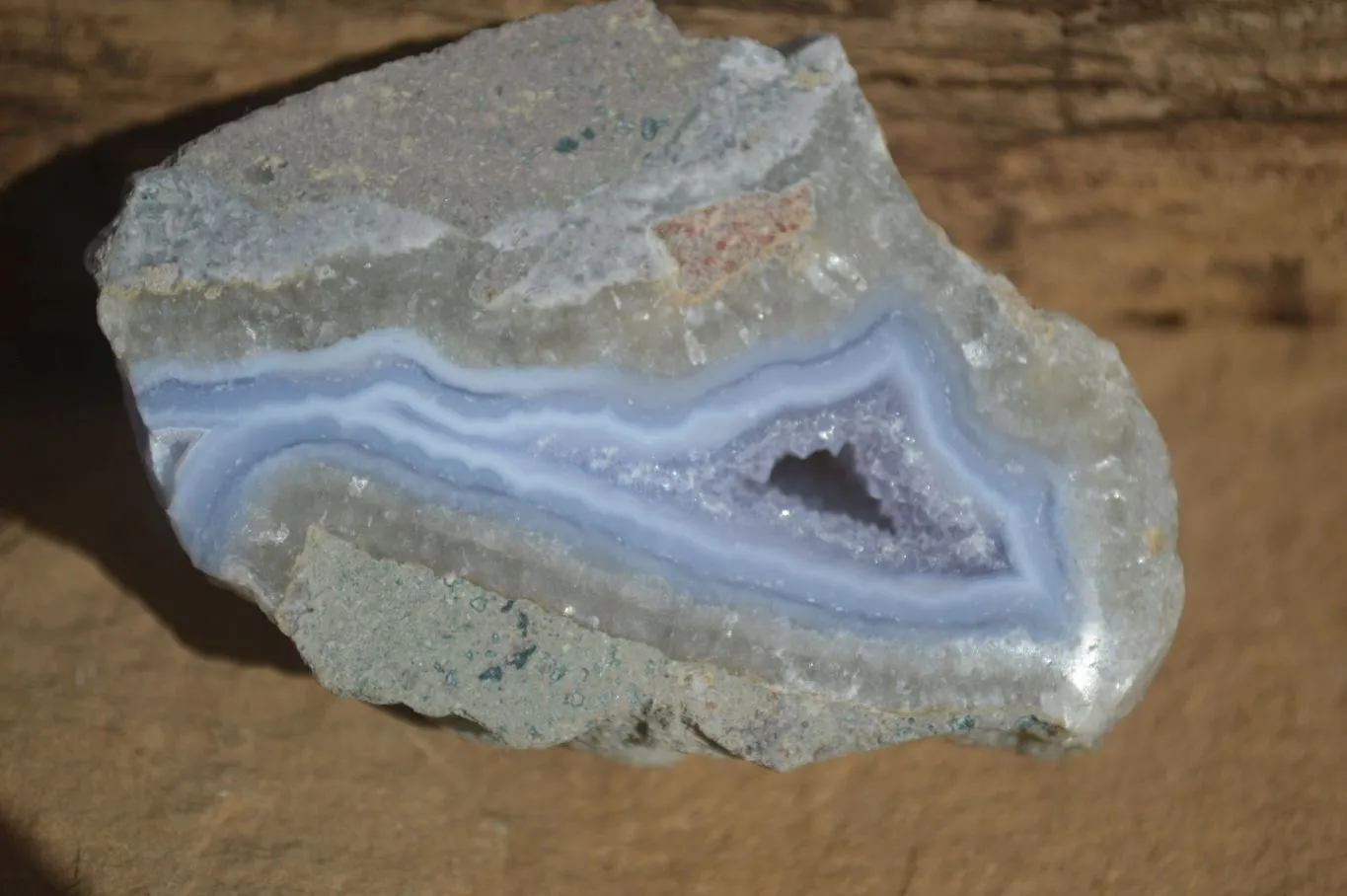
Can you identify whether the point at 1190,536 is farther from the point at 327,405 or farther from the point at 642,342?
the point at 327,405

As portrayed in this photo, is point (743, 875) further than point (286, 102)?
Yes

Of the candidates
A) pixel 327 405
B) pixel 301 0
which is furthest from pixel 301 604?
pixel 301 0

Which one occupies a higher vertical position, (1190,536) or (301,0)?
(301,0)

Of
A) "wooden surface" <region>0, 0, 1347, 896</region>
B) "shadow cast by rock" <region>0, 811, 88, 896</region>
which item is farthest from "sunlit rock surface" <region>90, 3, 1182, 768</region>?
"shadow cast by rock" <region>0, 811, 88, 896</region>

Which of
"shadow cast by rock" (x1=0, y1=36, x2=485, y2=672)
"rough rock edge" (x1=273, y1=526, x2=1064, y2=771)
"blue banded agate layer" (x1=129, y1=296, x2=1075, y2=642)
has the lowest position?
"shadow cast by rock" (x1=0, y1=36, x2=485, y2=672)

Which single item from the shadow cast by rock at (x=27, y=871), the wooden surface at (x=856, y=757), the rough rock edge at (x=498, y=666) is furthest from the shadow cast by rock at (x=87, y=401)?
the rough rock edge at (x=498, y=666)

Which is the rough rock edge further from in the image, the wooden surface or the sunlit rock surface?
the wooden surface

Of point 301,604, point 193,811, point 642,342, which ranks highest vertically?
point 642,342

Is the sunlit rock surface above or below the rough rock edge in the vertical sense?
above
